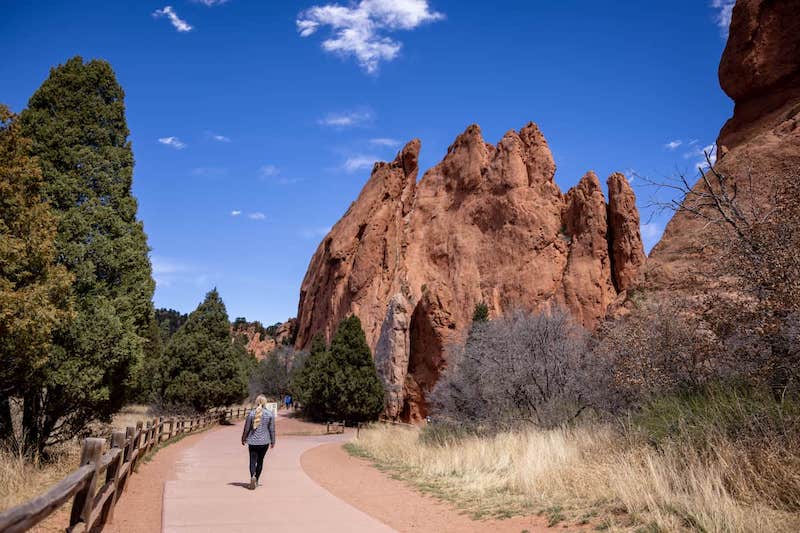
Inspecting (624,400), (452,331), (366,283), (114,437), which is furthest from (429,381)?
(114,437)

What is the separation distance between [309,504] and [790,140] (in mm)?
23492

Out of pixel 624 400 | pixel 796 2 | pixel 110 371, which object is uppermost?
pixel 796 2

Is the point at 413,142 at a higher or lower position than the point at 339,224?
higher

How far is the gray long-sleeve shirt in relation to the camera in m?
10.4

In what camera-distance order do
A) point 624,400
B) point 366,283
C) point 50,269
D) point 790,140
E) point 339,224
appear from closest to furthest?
point 50,269, point 624,400, point 790,140, point 366,283, point 339,224

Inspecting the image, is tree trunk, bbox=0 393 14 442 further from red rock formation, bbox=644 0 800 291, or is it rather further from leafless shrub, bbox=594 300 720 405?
red rock formation, bbox=644 0 800 291

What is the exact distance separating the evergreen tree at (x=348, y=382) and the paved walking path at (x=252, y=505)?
23.7 meters

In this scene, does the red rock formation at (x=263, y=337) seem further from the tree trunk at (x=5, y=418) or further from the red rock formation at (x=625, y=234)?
the tree trunk at (x=5, y=418)

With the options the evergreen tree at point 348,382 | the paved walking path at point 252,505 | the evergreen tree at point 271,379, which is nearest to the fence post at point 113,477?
the paved walking path at point 252,505

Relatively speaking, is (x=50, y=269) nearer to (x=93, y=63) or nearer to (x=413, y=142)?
(x=93, y=63)

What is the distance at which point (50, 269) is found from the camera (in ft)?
33.1

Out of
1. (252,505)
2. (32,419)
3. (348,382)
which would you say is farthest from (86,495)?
(348,382)

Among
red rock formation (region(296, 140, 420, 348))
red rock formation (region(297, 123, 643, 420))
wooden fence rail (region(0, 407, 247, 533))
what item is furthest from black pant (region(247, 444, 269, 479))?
red rock formation (region(296, 140, 420, 348))

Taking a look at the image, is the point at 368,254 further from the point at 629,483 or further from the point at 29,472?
the point at 629,483
